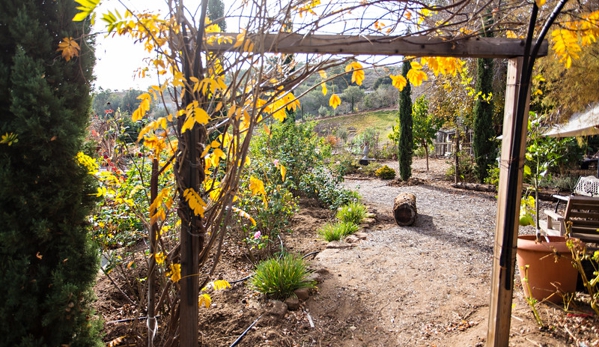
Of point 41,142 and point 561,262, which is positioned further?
point 561,262

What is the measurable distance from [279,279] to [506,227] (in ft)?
6.13

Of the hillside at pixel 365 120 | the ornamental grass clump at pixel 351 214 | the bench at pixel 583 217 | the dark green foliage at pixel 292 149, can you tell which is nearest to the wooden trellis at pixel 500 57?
the bench at pixel 583 217

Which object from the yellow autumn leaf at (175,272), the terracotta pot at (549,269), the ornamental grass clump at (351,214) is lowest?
the ornamental grass clump at (351,214)

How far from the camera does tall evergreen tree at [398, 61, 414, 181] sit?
455 inches

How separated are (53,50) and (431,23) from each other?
1819mm

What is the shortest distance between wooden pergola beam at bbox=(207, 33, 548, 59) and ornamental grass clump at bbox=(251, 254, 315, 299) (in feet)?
6.86

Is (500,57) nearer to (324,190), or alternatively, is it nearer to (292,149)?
(324,190)

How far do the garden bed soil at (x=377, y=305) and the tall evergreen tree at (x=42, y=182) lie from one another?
21.0 inches

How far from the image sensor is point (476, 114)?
1060cm

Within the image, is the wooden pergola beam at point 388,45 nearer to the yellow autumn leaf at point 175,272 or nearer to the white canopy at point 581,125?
the yellow autumn leaf at point 175,272

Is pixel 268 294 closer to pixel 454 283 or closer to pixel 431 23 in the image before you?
pixel 454 283

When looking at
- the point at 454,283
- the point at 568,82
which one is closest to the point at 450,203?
the point at 568,82

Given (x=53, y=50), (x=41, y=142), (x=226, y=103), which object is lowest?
(x=41, y=142)

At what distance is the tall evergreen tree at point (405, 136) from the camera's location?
11547mm
